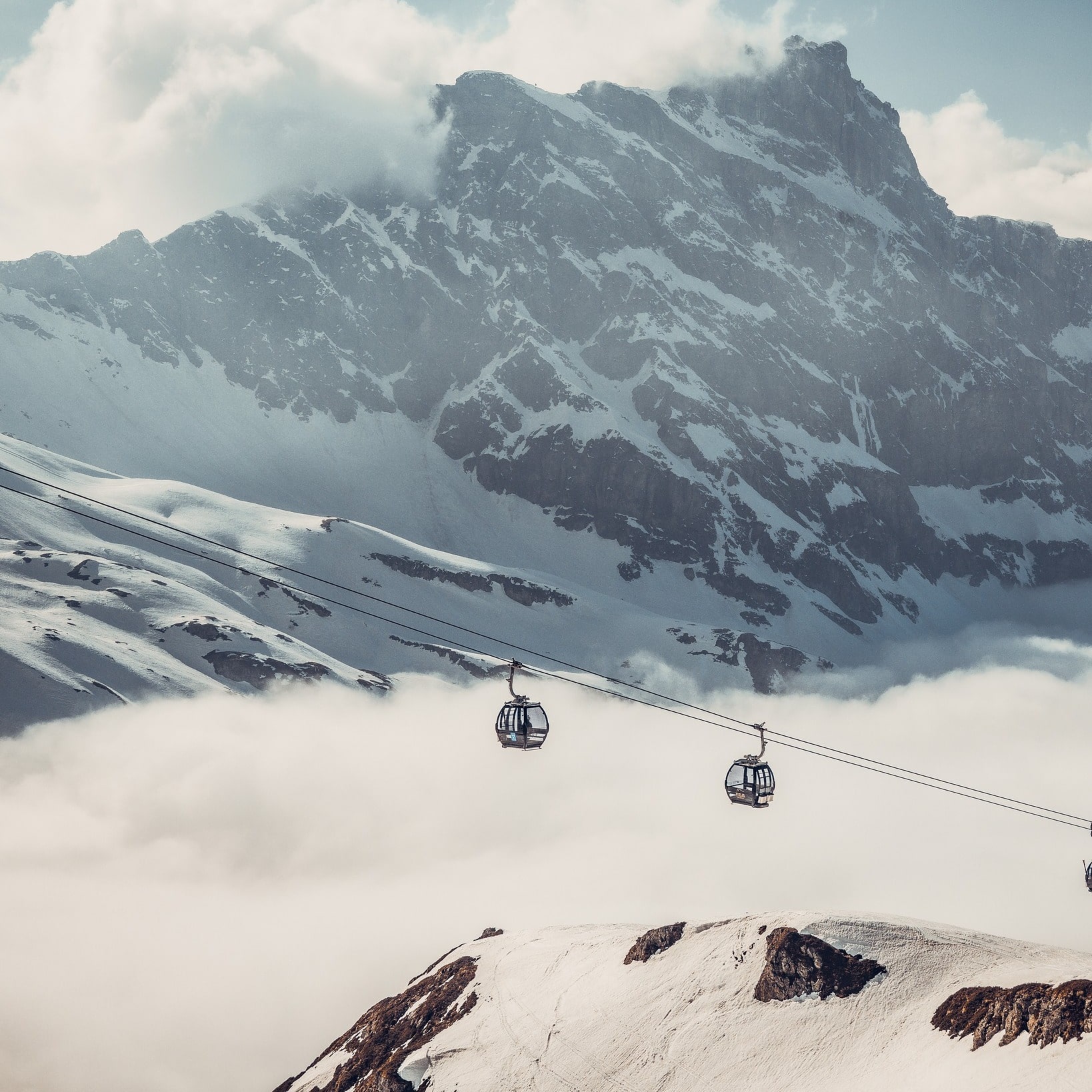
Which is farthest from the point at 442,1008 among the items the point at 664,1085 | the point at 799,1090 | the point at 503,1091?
the point at 799,1090

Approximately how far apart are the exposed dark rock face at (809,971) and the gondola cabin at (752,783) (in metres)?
23.5

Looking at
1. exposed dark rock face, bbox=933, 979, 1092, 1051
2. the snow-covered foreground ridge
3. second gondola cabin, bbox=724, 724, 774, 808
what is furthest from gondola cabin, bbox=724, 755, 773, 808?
exposed dark rock face, bbox=933, 979, 1092, 1051

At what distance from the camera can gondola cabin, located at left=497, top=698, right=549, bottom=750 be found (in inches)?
2042

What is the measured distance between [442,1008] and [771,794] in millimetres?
51508

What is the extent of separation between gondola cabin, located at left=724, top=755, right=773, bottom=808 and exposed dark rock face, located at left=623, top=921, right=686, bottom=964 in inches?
1412

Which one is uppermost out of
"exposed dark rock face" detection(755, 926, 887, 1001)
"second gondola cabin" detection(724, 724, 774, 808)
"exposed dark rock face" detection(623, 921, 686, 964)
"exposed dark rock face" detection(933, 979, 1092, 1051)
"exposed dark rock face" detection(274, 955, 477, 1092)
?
"second gondola cabin" detection(724, 724, 774, 808)

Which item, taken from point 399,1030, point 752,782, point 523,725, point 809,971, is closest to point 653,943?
point 809,971

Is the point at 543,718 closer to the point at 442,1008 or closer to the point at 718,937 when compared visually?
the point at 718,937

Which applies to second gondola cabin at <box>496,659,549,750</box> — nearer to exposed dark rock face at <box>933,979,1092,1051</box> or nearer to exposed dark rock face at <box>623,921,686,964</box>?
exposed dark rock face at <box>933,979,1092,1051</box>

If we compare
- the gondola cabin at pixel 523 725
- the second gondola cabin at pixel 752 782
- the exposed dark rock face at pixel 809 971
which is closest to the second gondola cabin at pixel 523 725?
the gondola cabin at pixel 523 725

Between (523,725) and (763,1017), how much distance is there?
33.3m

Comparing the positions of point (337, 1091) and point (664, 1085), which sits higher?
point (664, 1085)

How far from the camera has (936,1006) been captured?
228ft

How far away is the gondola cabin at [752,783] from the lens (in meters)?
56.3
